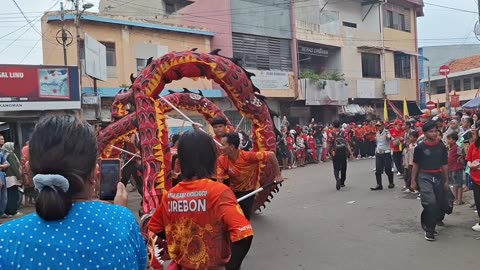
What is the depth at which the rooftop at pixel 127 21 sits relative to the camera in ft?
61.4

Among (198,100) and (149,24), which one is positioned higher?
(149,24)

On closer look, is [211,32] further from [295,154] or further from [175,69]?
[175,69]

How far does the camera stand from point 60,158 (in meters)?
1.61

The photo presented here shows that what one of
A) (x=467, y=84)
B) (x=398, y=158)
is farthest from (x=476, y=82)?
(x=398, y=158)

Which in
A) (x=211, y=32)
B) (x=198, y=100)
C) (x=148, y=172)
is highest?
(x=211, y=32)

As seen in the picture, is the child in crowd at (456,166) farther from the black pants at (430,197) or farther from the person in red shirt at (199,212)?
the person in red shirt at (199,212)

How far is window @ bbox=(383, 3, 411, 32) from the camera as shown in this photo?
3244 cm

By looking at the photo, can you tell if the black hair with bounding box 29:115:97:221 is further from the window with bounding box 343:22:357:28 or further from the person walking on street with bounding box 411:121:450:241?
the window with bounding box 343:22:357:28

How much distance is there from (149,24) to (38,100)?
7452 millimetres

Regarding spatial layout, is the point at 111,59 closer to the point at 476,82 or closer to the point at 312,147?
the point at 312,147

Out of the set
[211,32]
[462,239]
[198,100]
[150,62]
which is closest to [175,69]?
[150,62]

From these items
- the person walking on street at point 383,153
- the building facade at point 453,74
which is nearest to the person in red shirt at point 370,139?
the person walking on street at point 383,153

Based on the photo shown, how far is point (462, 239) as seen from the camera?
20.9 feet

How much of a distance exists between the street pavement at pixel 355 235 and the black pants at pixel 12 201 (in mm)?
1005
